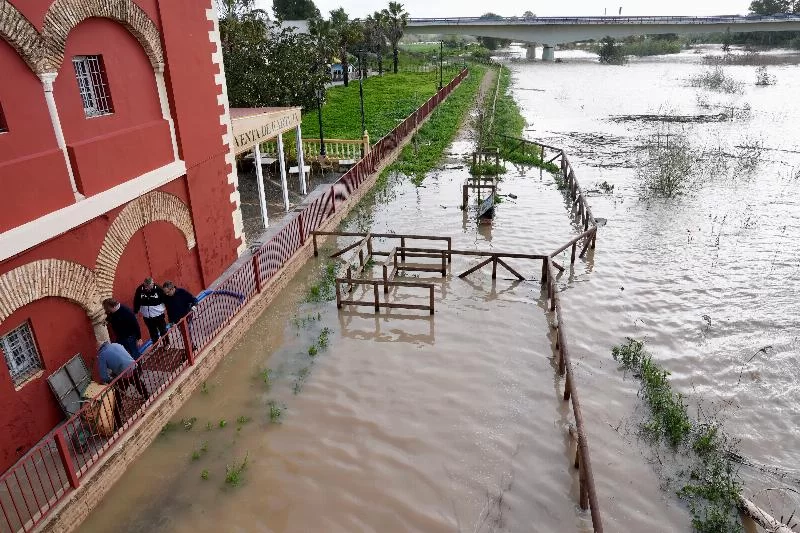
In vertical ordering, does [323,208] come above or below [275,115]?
below

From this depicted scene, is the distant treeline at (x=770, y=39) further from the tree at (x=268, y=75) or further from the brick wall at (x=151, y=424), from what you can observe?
the brick wall at (x=151, y=424)

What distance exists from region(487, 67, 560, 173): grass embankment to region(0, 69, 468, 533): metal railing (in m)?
14.3

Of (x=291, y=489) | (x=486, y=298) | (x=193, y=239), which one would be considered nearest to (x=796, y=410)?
(x=486, y=298)

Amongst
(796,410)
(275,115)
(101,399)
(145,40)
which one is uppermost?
(145,40)

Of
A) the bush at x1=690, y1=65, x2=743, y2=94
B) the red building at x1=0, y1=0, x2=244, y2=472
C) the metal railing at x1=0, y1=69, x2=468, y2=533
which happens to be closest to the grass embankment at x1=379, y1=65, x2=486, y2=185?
the metal railing at x1=0, y1=69, x2=468, y2=533

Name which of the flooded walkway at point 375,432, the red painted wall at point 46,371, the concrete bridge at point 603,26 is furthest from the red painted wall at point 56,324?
the concrete bridge at point 603,26

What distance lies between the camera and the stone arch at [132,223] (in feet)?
28.7

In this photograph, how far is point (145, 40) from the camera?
9633 millimetres

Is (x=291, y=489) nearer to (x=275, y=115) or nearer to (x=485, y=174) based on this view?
(x=275, y=115)

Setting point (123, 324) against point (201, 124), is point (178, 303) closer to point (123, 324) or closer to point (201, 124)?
point (123, 324)

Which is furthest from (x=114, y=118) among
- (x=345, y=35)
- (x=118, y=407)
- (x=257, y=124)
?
(x=345, y=35)

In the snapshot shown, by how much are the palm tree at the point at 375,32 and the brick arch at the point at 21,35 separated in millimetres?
56865

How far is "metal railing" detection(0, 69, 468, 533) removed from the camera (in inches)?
251

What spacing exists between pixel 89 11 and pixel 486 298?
9071 millimetres
